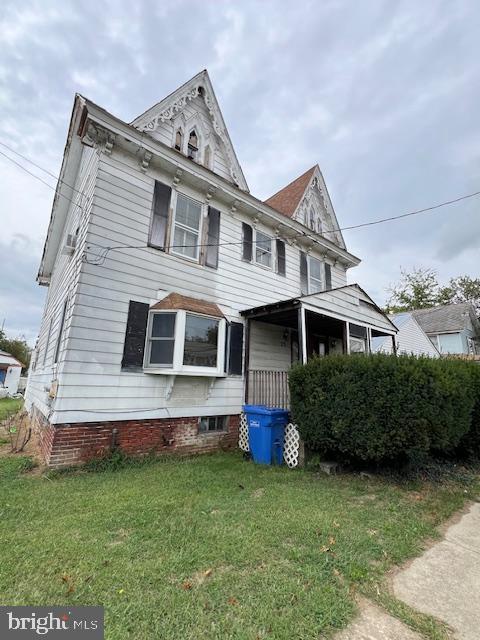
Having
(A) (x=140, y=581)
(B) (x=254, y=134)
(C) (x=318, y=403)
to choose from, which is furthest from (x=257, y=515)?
(B) (x=254, y=134)

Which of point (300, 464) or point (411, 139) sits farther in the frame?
point (411, 139)

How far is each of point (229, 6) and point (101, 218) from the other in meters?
6.07

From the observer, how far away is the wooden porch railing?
7758 mm

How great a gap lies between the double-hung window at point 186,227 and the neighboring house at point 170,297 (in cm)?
3

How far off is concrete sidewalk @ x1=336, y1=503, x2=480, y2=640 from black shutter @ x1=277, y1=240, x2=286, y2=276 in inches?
305

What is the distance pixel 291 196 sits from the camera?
12.4 meters

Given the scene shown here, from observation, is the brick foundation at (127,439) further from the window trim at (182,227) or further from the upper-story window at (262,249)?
the upper-story window at (262,249)

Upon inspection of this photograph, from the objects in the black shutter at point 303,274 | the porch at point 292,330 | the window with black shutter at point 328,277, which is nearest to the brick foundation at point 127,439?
the porch at point 292,330

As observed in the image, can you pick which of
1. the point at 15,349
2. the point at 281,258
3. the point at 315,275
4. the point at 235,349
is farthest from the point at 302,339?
the point at 15,349

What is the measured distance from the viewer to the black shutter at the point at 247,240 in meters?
9.03

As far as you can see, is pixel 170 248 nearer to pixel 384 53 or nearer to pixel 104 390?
pixel 104 390

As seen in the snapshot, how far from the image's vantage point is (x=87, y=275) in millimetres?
5957

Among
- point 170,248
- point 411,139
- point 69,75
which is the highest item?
point 411,139

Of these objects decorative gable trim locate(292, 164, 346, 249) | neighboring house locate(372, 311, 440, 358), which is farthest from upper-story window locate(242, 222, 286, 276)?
neighboring house locate(372, 311, 440, 358)
